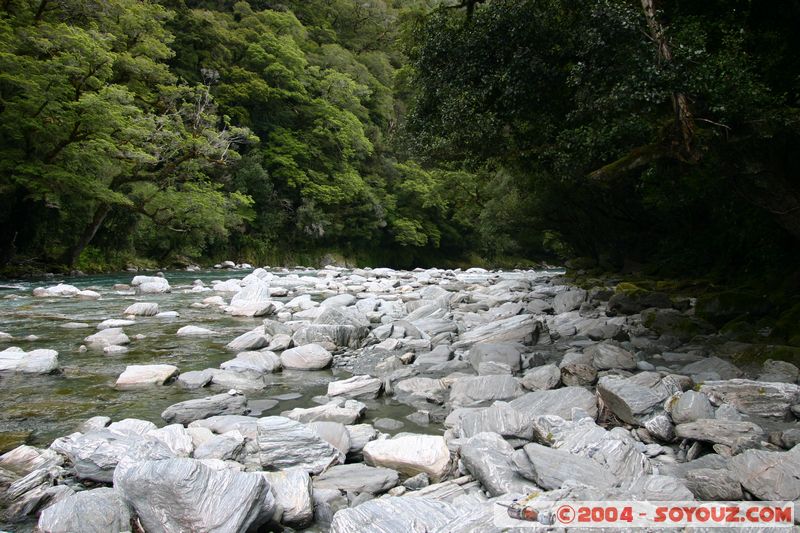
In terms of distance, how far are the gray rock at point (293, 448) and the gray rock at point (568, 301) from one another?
7.63 metres

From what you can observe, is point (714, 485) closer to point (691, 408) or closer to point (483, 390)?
point (691, 408)

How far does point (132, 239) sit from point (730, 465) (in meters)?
23.6

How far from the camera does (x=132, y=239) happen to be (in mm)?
21547

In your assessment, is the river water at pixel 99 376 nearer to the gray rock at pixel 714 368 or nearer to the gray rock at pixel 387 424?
the gray rock at pixel 387 424

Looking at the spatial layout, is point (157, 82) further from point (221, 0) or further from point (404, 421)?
point (404, 421)

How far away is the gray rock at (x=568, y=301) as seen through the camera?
10.2 metres

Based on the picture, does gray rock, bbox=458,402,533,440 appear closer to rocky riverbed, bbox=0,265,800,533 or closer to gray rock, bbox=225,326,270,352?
rocky riverbed, bbox=0,265,800,533

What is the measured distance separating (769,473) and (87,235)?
20.4m

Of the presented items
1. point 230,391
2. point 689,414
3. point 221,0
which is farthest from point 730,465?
point 221,0

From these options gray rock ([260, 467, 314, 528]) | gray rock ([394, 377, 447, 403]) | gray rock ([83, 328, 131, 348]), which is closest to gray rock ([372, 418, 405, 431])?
gray rock ([394, 377, 447, 403])

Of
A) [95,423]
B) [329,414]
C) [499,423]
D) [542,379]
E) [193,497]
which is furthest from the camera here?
[542,379]

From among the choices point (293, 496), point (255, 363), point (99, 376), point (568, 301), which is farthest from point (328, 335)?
point (568, 301)

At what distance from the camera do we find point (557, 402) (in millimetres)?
4211

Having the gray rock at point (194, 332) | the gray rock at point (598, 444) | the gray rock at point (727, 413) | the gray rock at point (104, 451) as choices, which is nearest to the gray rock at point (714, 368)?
the gray rock at point (727, 413)
